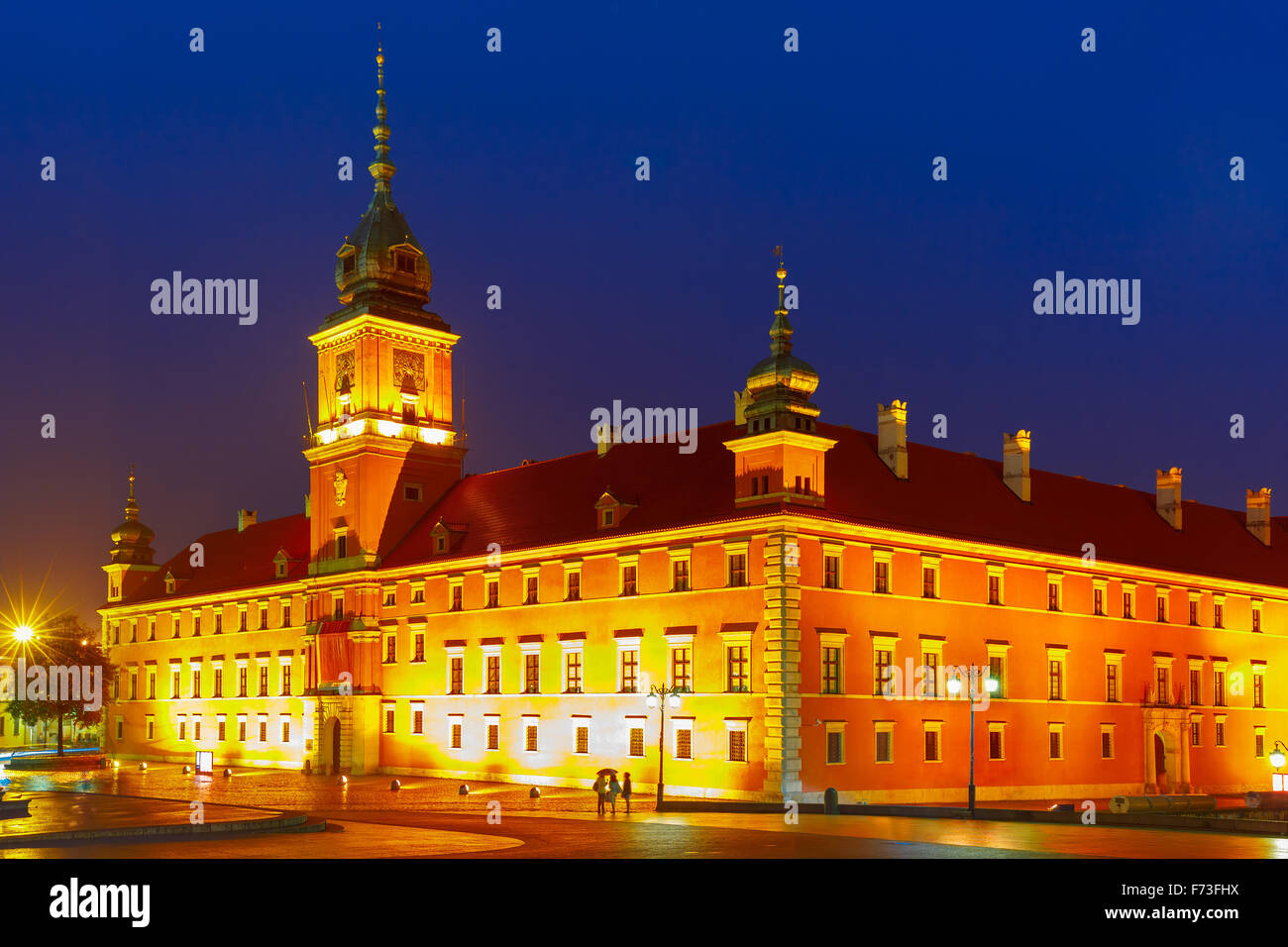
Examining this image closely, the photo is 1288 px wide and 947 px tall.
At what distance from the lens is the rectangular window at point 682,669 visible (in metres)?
51.9

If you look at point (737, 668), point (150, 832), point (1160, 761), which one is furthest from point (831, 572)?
point (150, 832)

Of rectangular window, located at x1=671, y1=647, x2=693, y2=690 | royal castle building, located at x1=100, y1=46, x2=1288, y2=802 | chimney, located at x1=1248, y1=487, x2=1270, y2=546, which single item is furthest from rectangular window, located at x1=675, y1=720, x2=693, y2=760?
chimney, located at x1=1248, y1=487, x2=1270, y2=546

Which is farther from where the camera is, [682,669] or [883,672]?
[682,669]

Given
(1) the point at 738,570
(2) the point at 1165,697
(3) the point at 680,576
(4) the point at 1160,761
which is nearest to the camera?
(1) the point at 738,570

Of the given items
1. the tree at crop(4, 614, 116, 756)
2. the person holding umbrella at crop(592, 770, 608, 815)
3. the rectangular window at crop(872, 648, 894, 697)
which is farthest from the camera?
the tree at crop(4, 614, 116, 756)

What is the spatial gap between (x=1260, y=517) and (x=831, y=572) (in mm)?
35030

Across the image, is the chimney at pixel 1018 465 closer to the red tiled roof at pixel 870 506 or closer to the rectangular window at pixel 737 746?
the red tiled roof at pixel 870 506

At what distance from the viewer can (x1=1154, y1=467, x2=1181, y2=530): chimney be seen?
69312 mm

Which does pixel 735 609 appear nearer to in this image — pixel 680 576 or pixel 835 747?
pixel 680 576

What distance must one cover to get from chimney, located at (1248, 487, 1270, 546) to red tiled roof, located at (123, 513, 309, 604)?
162 ft

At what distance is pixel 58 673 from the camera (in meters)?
89.2

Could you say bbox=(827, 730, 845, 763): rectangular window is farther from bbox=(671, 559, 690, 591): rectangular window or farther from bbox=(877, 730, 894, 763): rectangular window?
bbox=(671, 559, 690, 591): rectangular window

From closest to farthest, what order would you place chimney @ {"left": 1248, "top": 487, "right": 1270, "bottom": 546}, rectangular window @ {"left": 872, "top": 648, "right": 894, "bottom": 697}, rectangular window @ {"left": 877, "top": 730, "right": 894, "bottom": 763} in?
rectangular window @ {"left": 877, "top": 730, "right": 894, "bottom": 763}, rectangular window @ {"left": 872, "top": 648, "right": 894, "bottom": 697}, chimney @ {"left": 1248, "top": 487, "right": 1270, "bottom": 546}
